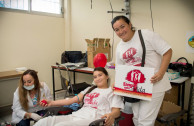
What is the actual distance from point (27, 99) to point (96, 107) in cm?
94

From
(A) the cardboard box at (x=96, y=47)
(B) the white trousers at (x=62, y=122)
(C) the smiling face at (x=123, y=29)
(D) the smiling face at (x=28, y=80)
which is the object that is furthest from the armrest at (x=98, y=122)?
(A) the cardboard box at (x=96, y=47)

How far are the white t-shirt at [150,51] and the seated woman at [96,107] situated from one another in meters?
0.36

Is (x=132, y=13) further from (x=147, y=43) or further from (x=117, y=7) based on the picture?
(x=147, y=43)

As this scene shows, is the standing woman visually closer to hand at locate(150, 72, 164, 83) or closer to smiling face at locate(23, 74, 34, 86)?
hand at locate(150, 72, 164, 83)

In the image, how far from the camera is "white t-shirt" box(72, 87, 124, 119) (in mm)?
1525

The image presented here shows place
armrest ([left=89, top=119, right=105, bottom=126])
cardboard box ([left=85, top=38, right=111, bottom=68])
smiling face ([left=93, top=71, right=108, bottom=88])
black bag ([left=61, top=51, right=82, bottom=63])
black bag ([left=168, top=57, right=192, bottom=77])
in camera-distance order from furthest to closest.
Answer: black bag ([left=61, top=51, right=82, bottom=63]) < cardboard box ([left=85, top=38, right=111, bottom=68]) < black bag ([left=168, top=57, right=192, bottom=77]) < smiling face ([left=93, top=71, right=108, bottom=88]) < armrest ([left=89, top=119, right=105, bottom=126])

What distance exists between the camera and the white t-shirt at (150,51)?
136 cm

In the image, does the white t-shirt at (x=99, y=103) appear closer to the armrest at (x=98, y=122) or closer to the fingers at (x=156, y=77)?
the armrest at (x=98, y=122)

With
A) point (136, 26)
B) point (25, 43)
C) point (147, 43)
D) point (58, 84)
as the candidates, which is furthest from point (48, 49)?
point (147, 43)

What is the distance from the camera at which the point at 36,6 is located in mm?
3924

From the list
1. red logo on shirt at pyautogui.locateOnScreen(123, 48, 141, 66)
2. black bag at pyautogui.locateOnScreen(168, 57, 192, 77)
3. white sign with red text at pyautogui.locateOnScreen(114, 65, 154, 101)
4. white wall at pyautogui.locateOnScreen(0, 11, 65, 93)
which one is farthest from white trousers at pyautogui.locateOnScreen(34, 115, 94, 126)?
white wall at pyautogui.locateOnScreen(0, 11, 65, 93)

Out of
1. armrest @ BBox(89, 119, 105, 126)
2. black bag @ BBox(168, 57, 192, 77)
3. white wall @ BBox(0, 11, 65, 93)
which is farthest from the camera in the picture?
white wall @ BBox(0, 11, 65, 93)

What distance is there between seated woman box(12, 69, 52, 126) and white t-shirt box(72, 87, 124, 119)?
63cm

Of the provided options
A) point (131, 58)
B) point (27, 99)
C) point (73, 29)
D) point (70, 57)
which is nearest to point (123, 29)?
point (131, 58)
